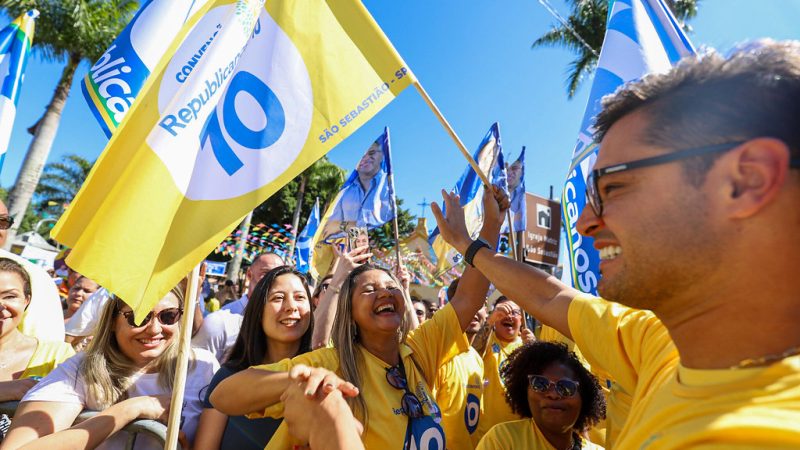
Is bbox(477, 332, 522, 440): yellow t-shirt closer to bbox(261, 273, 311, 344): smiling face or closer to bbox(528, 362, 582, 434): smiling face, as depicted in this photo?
bbox(528, 362, 582, 434): smiling face

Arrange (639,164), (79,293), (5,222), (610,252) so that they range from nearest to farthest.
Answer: (639,164)
(610,252)
(5,222)
(79,293)

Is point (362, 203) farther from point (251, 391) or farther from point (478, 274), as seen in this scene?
point (251, 391)

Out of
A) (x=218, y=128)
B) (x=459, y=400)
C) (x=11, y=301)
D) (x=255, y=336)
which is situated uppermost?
(x=218, y=128)

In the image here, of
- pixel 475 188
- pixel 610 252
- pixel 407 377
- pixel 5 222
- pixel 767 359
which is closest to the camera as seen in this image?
pixel 767 359

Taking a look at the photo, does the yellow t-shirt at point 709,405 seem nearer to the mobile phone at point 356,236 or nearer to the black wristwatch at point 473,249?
the black wristwatch at point 473,249

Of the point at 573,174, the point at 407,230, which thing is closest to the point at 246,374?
the point at 573,174

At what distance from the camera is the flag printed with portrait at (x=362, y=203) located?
24.1 feet

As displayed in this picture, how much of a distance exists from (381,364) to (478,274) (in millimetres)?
880

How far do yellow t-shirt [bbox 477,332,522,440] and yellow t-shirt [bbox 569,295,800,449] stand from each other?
249cm

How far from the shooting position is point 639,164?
114 centimetres

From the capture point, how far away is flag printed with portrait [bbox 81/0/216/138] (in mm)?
3143

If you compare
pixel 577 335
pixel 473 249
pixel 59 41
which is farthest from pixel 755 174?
pixel 59 41

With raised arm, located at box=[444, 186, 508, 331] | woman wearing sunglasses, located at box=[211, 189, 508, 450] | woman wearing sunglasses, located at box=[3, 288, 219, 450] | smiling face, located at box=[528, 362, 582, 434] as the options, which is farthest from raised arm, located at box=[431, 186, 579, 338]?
woman wearing sunglasses, located at box=[3, 288, 219, 450]

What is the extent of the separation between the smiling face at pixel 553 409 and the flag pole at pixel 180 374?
2.05 m
